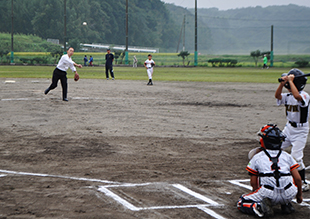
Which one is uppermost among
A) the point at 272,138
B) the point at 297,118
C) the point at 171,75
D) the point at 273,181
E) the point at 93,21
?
the point at 93,21

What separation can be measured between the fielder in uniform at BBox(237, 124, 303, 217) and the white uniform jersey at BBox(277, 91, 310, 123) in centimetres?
109

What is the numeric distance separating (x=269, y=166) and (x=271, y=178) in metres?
0.14

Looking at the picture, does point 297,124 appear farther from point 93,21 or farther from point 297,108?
point 93,21

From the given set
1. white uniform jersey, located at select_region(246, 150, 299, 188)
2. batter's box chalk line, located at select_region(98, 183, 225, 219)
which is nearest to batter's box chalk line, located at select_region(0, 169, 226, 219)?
batter's box chalk line, located at select_region(98, 183, 225, 219)

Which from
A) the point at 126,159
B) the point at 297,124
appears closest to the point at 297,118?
the point at 297,124

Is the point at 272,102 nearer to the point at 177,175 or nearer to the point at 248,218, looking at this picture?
the point at 177,175

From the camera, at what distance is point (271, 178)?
4930 millimetres

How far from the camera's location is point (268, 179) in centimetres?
493

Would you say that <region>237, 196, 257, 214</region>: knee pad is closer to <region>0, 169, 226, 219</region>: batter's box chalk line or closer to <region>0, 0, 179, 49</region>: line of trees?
<region>0, 169, 226, 219</region>: batter's box chalk line

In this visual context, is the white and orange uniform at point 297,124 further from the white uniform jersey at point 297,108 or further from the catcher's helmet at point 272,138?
the catcher's helmet at point 272,138

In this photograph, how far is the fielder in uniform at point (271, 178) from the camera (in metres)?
4.90

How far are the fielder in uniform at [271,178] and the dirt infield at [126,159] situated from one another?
173mm

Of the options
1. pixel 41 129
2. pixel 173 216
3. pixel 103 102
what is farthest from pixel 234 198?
pixel 103 102

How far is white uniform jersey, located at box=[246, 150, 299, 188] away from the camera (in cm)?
493
